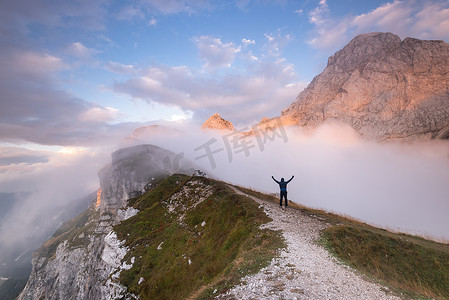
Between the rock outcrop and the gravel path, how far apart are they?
50836 millimetres

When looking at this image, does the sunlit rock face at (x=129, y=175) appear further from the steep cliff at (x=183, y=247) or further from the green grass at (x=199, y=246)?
the green grass at (x=199, y=246)

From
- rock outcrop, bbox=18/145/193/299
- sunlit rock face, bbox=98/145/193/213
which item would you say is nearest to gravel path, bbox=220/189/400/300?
rock outcrop, bbox=18/145/193/299

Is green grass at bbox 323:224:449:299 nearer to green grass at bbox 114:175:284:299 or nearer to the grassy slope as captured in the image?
the grassy slope

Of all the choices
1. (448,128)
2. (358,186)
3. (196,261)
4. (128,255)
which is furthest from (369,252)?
(358,186)

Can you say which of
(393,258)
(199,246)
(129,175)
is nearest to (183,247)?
(199,246)

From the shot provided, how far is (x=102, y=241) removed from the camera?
8269cm

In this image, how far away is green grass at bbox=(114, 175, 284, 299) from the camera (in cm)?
1922

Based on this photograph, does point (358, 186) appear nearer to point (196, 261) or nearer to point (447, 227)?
point (447, 227)

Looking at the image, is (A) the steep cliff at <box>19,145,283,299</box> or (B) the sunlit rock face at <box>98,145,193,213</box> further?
(B) the sunlit rock face at <box>98,145,193,213</box>

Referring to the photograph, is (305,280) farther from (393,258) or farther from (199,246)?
(199,246)

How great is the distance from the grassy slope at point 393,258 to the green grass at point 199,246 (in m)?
7.50

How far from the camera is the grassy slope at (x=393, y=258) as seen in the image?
66.6 ft

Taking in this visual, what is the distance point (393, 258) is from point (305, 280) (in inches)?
682

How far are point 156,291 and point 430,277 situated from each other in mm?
38034
